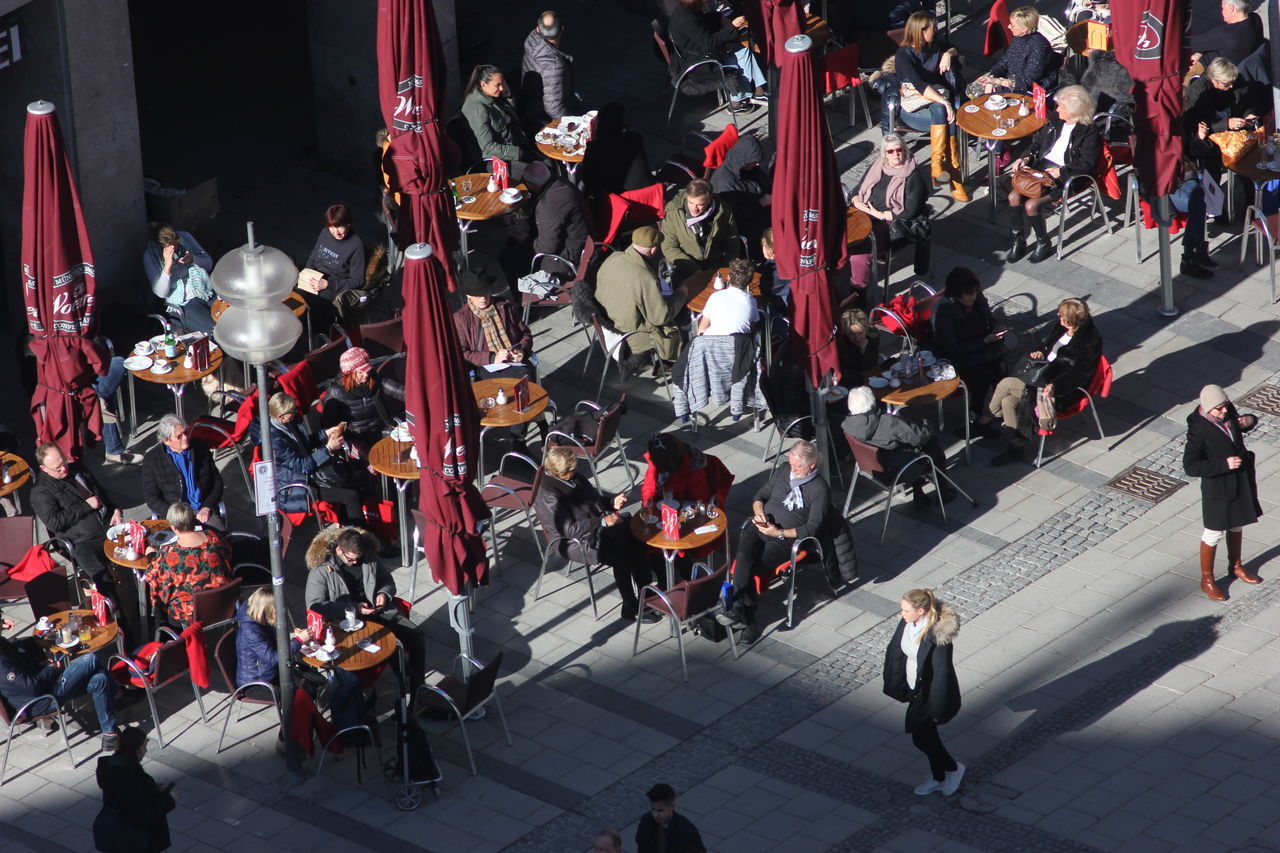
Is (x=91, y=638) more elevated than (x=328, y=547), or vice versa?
(x=328, y=547)

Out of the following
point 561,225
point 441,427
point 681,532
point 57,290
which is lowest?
point 681,532

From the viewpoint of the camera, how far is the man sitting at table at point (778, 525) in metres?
16.5

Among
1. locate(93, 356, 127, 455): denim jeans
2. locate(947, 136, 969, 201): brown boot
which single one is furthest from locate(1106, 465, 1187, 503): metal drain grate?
locate(93, 356, 127, 455): denim jeans

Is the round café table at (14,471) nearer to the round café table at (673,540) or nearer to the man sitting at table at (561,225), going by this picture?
the round café table at (673,540)

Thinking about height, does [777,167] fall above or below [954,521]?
above

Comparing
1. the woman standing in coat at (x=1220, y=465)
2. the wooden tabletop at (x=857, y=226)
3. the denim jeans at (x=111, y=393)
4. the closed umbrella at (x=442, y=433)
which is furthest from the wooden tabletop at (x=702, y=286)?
the denim jeans at (x=111, y=393)

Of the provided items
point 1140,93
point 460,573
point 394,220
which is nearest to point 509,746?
point 460,573

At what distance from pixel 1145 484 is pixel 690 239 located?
452 centimetres

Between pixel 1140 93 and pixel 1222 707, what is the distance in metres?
6.34

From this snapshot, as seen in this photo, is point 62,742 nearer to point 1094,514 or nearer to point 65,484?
point 65,484

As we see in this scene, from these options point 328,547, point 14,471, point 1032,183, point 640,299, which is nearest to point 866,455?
point 640,299

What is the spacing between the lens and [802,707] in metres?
15.9

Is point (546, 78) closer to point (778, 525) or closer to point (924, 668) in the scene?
point (778, 525)

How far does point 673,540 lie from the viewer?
16422 mm
